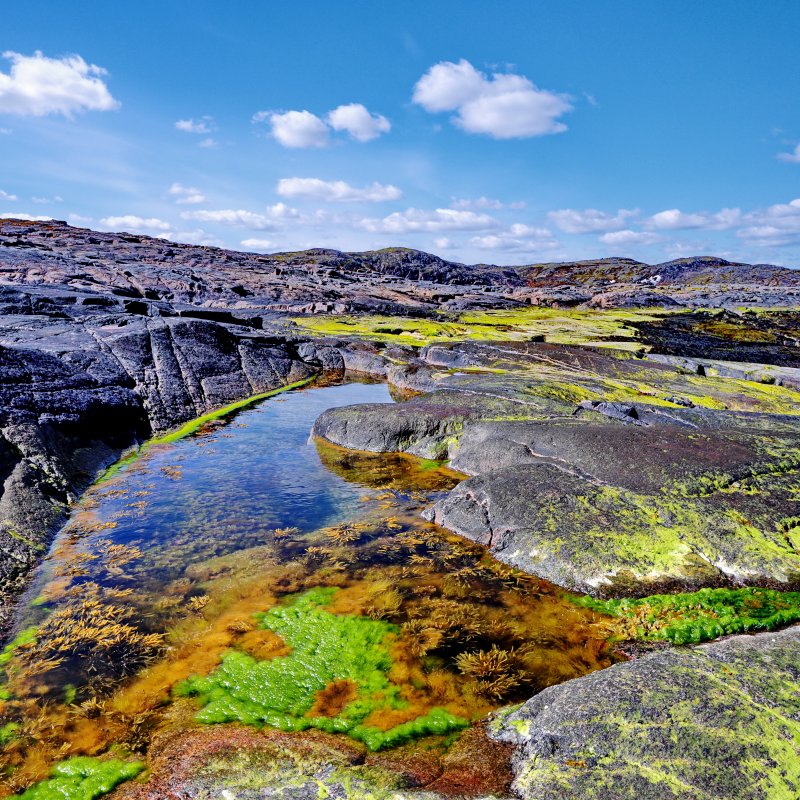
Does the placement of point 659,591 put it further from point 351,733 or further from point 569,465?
point 351,733

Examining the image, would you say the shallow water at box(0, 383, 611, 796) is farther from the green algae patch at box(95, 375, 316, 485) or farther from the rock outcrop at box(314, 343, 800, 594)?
the rock outcrop at box(314, 343, 800, 594)

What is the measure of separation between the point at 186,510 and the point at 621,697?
11.5 m

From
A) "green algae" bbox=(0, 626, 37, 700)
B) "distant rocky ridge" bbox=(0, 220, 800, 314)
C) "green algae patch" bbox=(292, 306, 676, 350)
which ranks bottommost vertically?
"green algae" bbox=(0, 626, 37, 700)

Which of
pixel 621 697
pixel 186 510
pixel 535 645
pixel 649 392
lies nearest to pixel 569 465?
pixel 535 645

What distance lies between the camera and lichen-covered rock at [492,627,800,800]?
17.7 feet

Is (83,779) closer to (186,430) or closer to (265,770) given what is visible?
(265,770)

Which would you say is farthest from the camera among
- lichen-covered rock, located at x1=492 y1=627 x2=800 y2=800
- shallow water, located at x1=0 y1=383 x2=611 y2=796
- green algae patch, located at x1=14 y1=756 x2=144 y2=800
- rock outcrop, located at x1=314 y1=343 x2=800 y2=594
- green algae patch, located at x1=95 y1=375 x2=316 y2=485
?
green algae patch, located at x1=95 y1=375 x2=316 y2=485

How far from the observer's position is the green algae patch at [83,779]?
19.5 feet

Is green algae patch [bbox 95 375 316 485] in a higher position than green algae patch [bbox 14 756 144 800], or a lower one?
higher

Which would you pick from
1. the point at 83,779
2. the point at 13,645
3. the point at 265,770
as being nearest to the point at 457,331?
the point at 13,645

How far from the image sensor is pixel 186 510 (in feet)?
45.3

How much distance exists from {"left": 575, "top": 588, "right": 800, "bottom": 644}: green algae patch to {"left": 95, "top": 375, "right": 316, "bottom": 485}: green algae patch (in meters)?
15.2

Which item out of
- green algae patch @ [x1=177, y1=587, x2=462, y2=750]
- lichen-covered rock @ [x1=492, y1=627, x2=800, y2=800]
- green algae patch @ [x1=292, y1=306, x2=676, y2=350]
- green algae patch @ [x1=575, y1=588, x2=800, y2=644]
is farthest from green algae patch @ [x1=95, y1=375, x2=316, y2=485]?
green algae patch @ [x1=292, y1=306, x2=676, y2=350]

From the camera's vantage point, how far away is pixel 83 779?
6.12 metres
